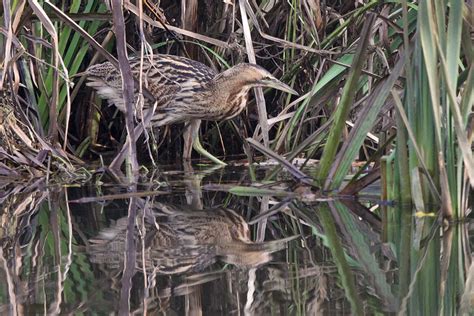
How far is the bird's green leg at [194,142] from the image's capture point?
241 inches

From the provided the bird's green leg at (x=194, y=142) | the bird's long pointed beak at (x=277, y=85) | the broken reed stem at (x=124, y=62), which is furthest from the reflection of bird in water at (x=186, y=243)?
the bird's green leg at (x=194, y=142)

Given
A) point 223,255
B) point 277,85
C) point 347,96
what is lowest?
point 223,255

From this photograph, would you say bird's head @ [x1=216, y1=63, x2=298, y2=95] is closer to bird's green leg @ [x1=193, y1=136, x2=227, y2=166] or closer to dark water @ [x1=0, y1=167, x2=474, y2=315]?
bird's green leg @ [x1=193, y1=136, x2=227, y2=166]

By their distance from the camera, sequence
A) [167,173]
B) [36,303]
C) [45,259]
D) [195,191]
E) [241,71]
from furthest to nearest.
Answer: [241,71], [167,173], [195,191], [45,259], [36,303]

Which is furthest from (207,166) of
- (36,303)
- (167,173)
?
(36,303)

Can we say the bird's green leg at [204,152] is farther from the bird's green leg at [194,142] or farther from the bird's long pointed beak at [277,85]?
the bird's long pointed beak at [277,85]

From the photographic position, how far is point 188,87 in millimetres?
6387

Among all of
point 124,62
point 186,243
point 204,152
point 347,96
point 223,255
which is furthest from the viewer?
point 204,152

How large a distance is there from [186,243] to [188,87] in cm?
282

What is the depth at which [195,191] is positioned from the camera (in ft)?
16.3

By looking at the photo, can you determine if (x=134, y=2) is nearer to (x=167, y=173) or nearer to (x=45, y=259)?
(x=167, y=173)

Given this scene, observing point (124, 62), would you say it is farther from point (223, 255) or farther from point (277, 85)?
point (277, 85)

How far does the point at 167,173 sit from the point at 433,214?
2.12 m

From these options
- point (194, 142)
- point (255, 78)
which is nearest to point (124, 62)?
point (255, 78)
